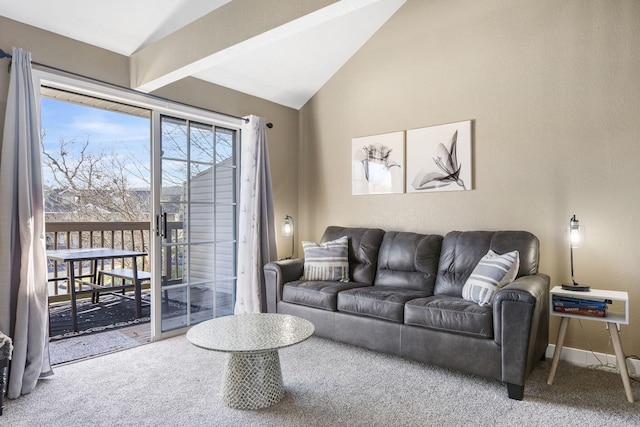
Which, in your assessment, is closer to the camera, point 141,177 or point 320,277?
point 320,277

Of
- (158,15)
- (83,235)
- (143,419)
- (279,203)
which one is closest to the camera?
(143,419)

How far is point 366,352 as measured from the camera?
10.2 ft

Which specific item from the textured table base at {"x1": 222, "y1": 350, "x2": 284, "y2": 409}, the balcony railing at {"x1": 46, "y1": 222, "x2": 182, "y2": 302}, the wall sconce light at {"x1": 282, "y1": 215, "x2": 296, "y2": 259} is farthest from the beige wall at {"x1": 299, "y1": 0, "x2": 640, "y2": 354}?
the balcony railing at {"x1": 46, "y1": 222, "x2": 182, "y2": 302}

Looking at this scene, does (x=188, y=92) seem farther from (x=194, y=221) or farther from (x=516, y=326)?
(x=516, y=326)

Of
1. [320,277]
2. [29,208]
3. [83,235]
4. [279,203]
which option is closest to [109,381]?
[29,208]

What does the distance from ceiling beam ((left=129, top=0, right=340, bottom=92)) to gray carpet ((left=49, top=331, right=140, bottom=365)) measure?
2170 millimetres

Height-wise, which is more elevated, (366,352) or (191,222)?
(191,222)

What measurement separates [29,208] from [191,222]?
1370 millimetres

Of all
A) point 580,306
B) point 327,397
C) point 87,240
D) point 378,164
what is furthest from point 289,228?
point 87,240

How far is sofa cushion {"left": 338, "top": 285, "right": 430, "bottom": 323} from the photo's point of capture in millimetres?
2879

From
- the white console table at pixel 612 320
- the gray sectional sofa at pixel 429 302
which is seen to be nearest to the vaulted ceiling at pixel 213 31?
the gray sectional sofa at pixel 429 302

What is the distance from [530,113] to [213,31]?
97.1 inches

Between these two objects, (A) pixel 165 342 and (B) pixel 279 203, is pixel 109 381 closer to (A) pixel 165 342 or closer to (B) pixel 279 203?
(A) pixel 165 342

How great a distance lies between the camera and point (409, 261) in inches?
137
